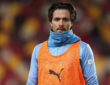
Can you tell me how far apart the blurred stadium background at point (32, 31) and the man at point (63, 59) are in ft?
9.88

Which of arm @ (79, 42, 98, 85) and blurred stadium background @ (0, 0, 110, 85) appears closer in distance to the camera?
arm @ (79, 42, 98, 85)

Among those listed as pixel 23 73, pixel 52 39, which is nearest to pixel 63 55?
pixel 52 39

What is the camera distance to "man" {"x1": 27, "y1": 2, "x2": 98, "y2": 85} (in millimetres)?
2344

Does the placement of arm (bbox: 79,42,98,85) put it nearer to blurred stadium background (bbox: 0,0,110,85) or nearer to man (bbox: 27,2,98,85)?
man (bbox: 27,2,98,85)

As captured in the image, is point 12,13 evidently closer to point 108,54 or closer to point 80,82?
point 108,54

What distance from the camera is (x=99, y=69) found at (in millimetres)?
5480

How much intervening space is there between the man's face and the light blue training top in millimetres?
31

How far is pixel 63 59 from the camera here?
7.76ft

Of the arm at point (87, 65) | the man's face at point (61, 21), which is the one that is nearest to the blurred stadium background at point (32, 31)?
the man's face at point (61, 21)

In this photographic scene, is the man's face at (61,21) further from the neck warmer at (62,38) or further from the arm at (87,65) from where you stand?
the arm at (87,65)

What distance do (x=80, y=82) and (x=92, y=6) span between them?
10.9ft

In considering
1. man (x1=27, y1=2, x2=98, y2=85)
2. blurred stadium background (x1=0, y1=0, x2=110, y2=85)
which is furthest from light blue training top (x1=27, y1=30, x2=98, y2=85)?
blurred stadium background (x1=0, y1=0, x2=110, y2=85)

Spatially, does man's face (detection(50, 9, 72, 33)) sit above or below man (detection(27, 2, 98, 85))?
above

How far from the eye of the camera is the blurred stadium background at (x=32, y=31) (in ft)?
18.0
